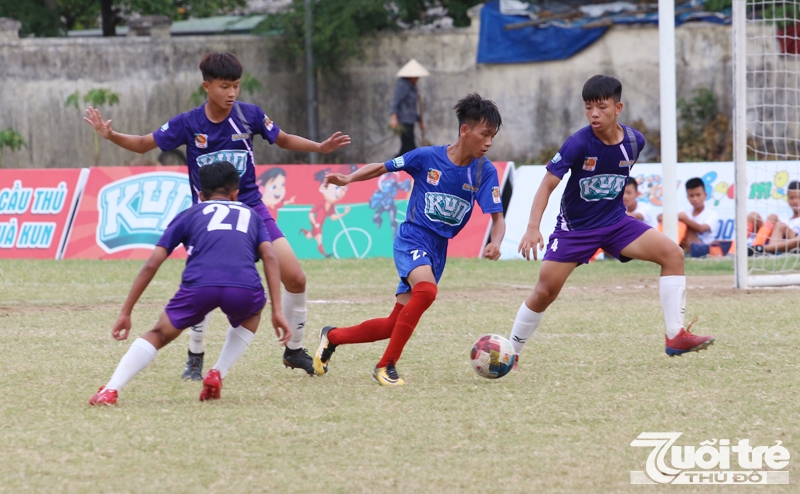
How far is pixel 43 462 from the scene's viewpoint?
432 cm

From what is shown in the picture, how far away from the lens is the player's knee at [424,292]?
241 inches

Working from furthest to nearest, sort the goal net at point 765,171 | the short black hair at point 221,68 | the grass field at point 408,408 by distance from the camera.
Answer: the goal net at point 765,171
the short black hair at point 221,68
the grass field at point 408,408

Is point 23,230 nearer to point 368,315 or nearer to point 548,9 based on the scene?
point 368,315

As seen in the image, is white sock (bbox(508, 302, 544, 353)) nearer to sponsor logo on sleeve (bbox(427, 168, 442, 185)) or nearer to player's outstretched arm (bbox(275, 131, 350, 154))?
sponsor logo on sleeve (bbox(427, 168, 442, 185))

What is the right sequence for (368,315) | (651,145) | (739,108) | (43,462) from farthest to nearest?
(651,145) → (739,108) → (368,315) → (43,462)

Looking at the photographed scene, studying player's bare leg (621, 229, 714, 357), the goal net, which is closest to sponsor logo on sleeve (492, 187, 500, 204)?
player's bare leg (621, 229, 714, 357)

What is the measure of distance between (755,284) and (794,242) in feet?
7.68

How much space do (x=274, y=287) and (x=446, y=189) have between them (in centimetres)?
139

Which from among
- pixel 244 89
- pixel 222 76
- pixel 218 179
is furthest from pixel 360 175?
pixel 244 89

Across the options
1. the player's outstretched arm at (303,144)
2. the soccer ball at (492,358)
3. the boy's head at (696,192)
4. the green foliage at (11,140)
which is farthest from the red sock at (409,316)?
the green foliage at (11,140)

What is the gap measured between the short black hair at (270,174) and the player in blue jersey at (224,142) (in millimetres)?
7869

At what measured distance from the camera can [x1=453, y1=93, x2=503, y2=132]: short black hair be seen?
6184 mm

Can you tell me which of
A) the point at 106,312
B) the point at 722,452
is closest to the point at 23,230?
the point at 106,312

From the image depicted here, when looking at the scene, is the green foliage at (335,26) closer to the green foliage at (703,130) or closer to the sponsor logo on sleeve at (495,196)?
the green foliage at (703,130)
